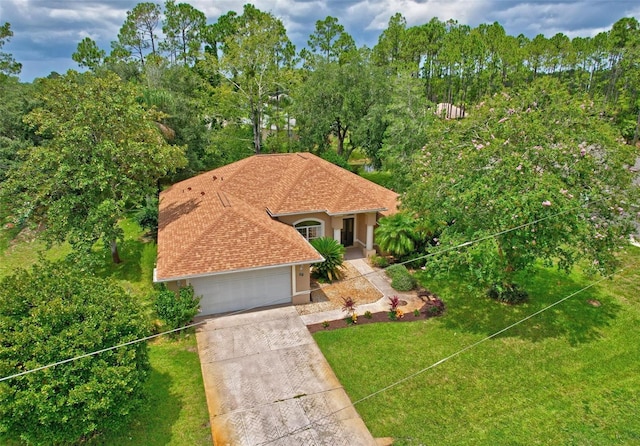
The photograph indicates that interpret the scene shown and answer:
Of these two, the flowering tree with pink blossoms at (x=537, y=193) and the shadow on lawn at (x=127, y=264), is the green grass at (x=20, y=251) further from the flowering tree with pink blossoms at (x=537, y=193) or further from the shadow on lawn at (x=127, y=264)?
the flowering tree with pink blossoms at (x=537, y=193)

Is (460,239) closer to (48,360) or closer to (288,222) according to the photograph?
A: (288,222)

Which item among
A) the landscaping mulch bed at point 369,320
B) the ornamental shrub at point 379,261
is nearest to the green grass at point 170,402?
the landscaping mulch bed at point 369,320

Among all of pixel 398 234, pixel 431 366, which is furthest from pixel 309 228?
pixel 431 366

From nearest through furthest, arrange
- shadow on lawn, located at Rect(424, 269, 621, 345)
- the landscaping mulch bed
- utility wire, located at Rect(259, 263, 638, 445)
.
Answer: utility wire, located at Rect(259, 263, 638, 445), shadow on lawn, located at Rect(424, 269, 621, 345), the landscaping mulch bed

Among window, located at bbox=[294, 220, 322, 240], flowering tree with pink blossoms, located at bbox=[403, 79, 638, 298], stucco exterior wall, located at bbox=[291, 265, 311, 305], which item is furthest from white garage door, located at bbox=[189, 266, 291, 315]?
flowering tree with pink blossoms, located at bbox=[403, 79, 638, 298]

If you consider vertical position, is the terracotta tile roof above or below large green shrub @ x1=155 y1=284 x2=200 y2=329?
above

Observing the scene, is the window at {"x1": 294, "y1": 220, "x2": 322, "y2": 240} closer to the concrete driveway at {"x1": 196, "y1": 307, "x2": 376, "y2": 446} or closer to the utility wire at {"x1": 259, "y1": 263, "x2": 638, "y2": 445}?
the concrete driveway at {"x1": 196, "y1": 307, "x2": 376, "y2": 446}

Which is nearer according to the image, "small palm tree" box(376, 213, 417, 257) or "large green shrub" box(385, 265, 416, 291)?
"large green shrub" box(385, 265, 416, 291)
